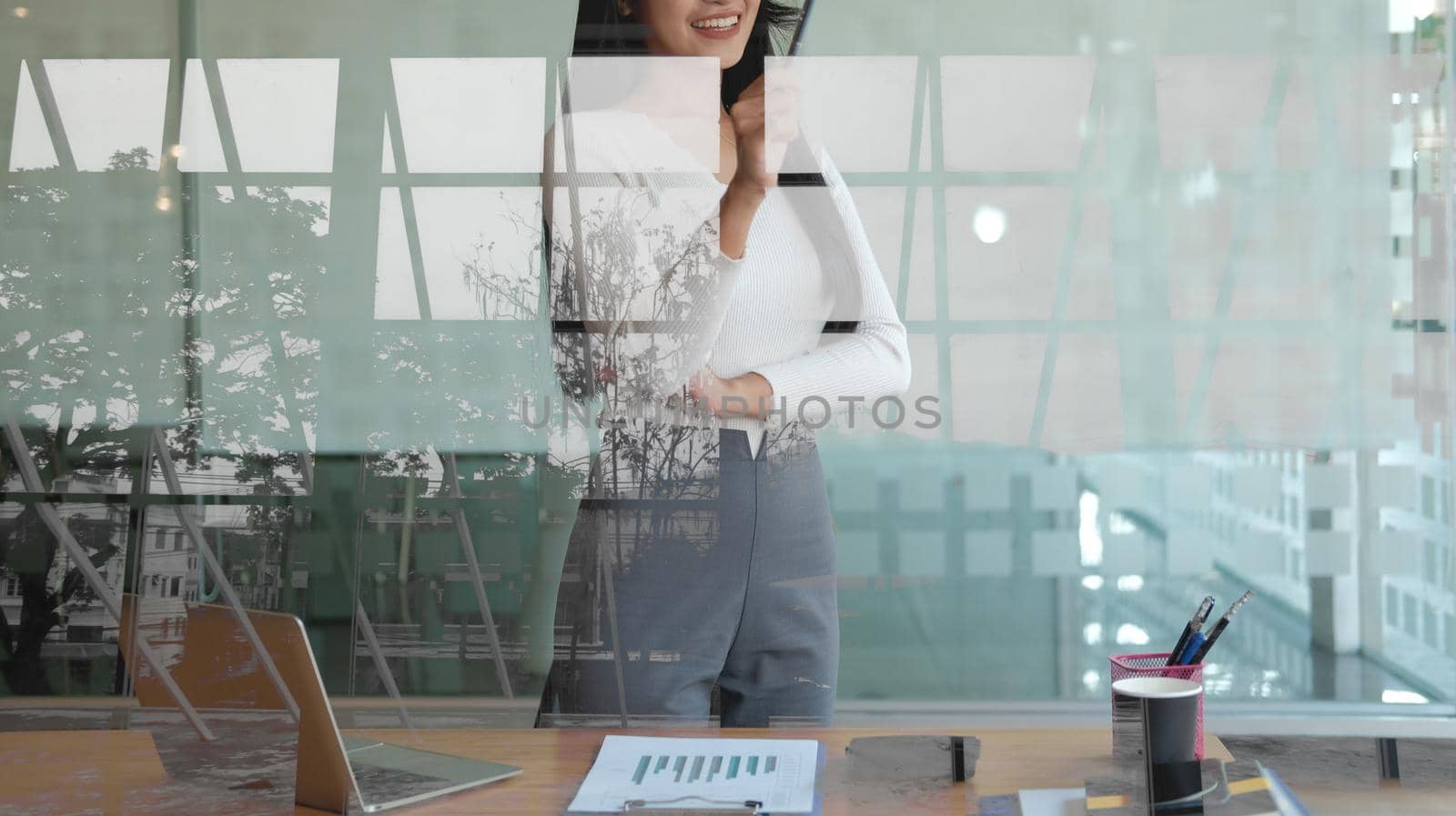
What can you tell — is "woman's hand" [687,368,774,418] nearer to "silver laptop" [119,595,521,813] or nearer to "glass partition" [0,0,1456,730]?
"glass partition" [0,0,1456,730]

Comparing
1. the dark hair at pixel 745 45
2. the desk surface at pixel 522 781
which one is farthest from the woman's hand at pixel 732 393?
the desk surface at pixel 522 781

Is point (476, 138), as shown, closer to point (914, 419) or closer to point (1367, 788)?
point (914, 419)

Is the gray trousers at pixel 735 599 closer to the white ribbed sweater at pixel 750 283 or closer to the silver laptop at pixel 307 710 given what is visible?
the white ribbed sweater at pixel 750 283

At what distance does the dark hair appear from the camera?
1.88m

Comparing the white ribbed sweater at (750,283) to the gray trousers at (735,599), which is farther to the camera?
the white ribbed sweater at (750,283)

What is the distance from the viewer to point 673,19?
1.87m

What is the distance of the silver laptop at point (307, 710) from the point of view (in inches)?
36.9

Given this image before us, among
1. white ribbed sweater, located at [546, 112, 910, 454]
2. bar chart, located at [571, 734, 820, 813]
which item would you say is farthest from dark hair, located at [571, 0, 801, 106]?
bar chart, located at [571, 734, 820, 813]

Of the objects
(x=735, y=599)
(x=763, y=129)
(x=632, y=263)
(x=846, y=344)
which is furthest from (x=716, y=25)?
(x=735, y=599)

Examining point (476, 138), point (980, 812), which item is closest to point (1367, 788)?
point (980, 812)

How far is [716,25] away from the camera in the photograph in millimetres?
1872

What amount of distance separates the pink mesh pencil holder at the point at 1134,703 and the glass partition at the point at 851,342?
2.42 ft

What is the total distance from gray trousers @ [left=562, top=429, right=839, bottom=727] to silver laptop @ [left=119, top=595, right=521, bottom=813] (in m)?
0.64

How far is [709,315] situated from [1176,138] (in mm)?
842
